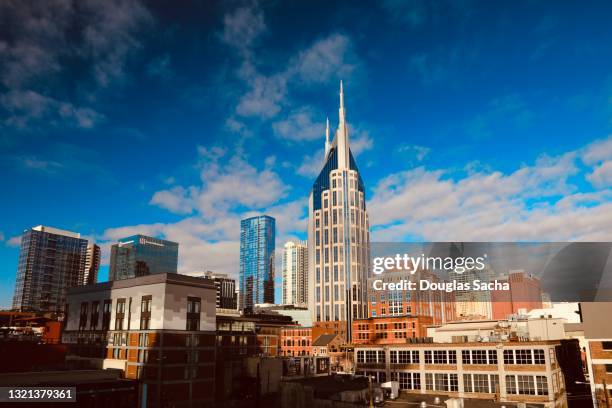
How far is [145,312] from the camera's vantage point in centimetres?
8838

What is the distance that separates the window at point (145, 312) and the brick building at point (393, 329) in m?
84.0

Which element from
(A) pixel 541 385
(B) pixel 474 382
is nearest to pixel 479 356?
(B) pixel 474 382

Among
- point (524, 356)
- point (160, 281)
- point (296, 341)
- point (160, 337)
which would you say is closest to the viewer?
point (524, 356)

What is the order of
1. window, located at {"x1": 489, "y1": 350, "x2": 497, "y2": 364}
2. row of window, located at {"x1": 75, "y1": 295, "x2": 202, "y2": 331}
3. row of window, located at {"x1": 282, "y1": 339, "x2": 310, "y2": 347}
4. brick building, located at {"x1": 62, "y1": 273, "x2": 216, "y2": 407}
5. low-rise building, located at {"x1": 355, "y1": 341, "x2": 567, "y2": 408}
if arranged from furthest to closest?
1. row of window, located at {"x1": 282, "y1": 339, "x2": 310, "y2": 347}
2. row of window, located at {"x1": 75, "y1": 295, "x2": 202, "y2": 331}
3. brick building, located at {"x1": 62, "y1": 273, "x2": 216, "y2": 407}
4. window, located at {"x1": 489, "y1": 350, "x2": 497, "y2": 364}
5. low-rise building, located at {"x1": 355, "y1": 341, "x2": 567, "y2": 408}

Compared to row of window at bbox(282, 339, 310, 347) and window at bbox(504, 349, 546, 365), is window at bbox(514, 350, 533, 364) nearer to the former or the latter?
window at bbox(504, 349, 546, 365)

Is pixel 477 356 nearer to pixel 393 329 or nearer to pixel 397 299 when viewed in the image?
pixel 393 329

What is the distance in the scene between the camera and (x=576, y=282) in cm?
18825

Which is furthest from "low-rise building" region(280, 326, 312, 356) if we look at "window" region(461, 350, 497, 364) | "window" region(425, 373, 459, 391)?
"window" region(461, 350, 497, 364)

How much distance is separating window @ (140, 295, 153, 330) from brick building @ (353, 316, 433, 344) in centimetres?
8395

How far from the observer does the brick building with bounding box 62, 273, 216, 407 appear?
275 feet

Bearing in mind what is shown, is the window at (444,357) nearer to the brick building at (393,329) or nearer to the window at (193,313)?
the window at (193,313)

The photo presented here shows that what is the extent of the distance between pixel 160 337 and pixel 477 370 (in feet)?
177

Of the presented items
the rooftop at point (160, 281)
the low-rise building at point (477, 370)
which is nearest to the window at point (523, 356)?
the low-rise building at point (477, 370)

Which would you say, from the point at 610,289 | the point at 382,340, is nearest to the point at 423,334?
the point at 382,340
